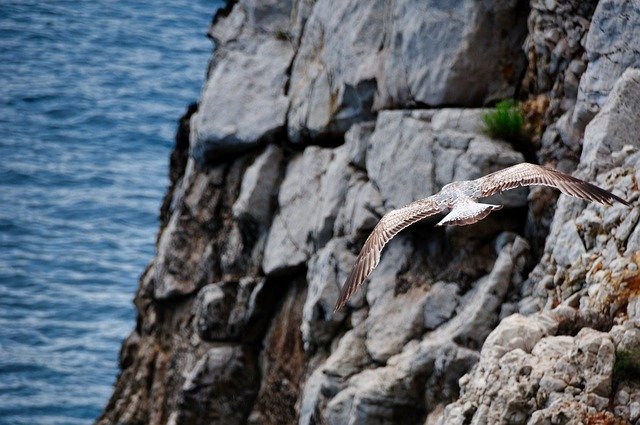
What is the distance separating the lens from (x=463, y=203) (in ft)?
50.5

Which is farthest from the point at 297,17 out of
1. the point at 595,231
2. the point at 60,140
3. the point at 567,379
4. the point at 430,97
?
the point at 60,140

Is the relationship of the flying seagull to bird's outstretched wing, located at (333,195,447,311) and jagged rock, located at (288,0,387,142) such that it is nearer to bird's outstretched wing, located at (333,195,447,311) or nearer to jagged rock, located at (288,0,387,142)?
bird's outstretched wing, located at (333,195,447,311)

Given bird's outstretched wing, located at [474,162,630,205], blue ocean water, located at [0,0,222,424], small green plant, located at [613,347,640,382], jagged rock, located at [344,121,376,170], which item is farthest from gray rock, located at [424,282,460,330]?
blue ocean water, located at [0,0,222,424]

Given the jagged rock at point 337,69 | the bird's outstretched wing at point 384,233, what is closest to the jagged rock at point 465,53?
the jagged rock at point 337,69

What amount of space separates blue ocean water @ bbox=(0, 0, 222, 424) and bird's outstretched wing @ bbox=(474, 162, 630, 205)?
2510cm

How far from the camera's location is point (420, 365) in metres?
18.9

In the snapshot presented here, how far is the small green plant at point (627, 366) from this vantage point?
1448 cm

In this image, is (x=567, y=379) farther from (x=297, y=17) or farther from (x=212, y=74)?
(x=212, y=74)

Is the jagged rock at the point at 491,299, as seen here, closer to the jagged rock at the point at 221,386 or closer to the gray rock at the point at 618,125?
the gray rock at the point at 618,125

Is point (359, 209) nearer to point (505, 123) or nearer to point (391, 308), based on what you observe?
point (391, 308)

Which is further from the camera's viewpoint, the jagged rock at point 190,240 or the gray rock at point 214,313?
the jagged rock at point 190,240

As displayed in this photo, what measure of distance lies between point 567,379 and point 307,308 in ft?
26.0

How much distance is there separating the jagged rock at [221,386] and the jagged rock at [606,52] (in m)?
9.43

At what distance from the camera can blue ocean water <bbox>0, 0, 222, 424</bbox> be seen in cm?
4084
